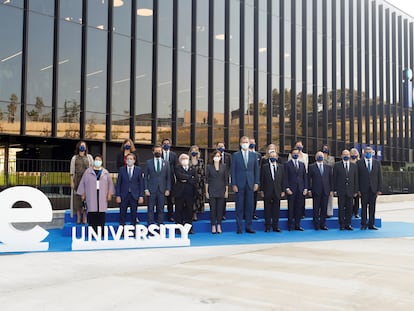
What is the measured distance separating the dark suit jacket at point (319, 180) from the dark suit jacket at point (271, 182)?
91cm

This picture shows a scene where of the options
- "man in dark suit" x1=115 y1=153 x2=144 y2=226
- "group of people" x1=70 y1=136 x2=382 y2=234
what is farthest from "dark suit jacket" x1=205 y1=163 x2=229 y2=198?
"man in dark suit" x1=115 y1=153 x2=144 y2=226

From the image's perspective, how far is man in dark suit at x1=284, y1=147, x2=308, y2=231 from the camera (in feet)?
36.4

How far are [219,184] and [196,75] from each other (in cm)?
1212

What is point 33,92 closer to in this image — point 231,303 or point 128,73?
point 128,73

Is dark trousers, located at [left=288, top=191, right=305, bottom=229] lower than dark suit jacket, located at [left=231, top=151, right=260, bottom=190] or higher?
lower

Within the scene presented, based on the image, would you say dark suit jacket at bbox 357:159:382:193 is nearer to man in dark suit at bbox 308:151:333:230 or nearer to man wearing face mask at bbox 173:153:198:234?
man in dark suit at bbox 308:151:333:230

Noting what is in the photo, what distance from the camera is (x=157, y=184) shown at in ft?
32.7

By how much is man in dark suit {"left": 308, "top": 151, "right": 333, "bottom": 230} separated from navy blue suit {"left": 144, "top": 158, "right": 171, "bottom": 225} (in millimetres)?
3705

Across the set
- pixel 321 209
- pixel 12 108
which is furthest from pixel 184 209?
pixel 12 108

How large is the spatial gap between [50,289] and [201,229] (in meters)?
5.95

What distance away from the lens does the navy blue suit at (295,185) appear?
1112cm

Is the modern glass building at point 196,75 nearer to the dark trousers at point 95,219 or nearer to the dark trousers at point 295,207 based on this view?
the dark trousers at point 95,219

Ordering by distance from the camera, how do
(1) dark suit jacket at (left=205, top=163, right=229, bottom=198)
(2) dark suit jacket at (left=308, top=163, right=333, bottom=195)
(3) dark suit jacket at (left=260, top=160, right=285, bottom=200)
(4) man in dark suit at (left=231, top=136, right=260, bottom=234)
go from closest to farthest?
(1) dark suit jacket at (left=205, top=163, right=229, bottom=198) < (4) man in dark suit at (left=231, top=136, right=260, bottom=234) < (3) dark suit jacket at (left=260, top=160, right=285, bottom=200) < (2) dark suit jacket at (left=308, top=163, right=333, bottom=195)

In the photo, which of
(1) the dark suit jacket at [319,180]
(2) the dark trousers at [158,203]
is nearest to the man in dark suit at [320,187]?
(1) the dark suit jacket at [319,180]
